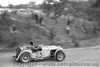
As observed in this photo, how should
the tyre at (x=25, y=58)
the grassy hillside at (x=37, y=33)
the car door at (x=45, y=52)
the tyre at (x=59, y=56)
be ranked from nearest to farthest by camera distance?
the tyre at (x=25, y=58) < the car door at (x=45, y=52) < the tyre at (x=59, y=56) < the grassy hillside at (x=37, y=33)

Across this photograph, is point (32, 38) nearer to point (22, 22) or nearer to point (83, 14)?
point (22, 22)

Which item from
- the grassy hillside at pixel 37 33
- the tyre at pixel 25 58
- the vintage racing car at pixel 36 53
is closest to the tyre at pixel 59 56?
the vintage racing car at pixel 36 53

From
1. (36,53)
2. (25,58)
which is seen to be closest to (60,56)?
(36,53)

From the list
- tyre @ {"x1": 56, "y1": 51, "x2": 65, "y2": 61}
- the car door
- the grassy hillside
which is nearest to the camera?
the car door

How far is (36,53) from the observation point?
31.4 feet

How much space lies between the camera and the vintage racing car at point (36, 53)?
933 cm

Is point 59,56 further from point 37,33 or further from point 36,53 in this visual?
point 37,33

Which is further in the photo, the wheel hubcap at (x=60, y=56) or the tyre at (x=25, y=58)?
the wheel hubcap at (x=60, y=56)

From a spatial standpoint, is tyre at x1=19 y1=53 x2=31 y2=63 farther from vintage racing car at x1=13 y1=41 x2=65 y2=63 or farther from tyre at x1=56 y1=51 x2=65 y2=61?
tyre at x1=56 y1=51 x2=65 y2=61

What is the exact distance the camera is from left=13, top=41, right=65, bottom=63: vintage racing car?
9.33 meters

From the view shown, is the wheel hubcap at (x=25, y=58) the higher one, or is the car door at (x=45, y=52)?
the car door at (x=45, y=52)

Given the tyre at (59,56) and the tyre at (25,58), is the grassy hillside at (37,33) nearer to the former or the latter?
Answer: the tyre at (59,56)

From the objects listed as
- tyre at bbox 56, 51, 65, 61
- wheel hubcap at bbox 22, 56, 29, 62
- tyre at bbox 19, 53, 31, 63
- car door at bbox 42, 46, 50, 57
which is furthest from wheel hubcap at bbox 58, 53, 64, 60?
wheel hubcap at bbox 22, 56, 29, 62

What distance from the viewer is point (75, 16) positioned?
1000 inches
